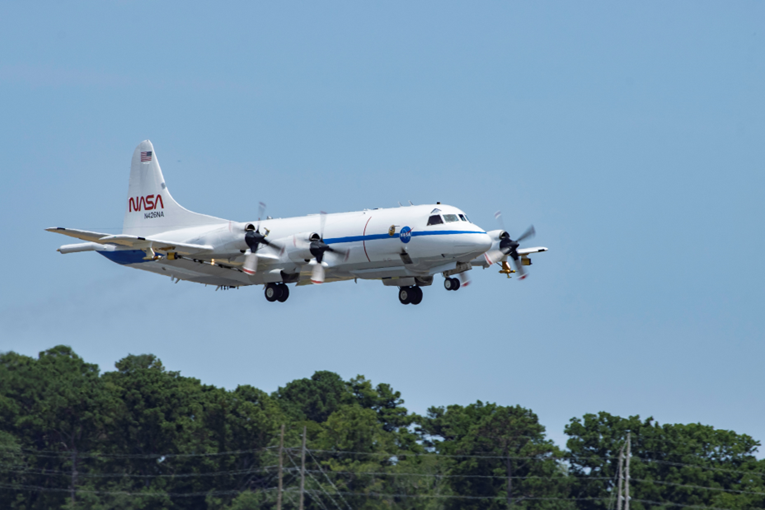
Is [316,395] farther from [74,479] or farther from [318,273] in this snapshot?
[318,273]

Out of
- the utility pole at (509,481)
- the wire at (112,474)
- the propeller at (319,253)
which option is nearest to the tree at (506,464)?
the utility pole at (509,481)

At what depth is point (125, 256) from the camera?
48.6m

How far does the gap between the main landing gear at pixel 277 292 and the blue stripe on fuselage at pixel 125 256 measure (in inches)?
246

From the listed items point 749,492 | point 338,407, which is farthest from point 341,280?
point 338,407

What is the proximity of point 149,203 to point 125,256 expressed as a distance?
12.6 ft

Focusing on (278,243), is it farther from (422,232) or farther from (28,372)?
(28,372)

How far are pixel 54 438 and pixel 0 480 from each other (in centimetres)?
531

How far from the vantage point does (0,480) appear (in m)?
85.2

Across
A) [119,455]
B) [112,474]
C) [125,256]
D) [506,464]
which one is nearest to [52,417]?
[119,455]

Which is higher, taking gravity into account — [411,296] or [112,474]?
[411,296]

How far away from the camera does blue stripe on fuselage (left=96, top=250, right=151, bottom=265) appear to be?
4822 centimetres

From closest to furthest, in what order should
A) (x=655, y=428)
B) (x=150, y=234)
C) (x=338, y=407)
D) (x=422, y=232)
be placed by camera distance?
(x=422, y=232) < (x=150, y=234) < (x=655, y=428) < (x=338, y=407)

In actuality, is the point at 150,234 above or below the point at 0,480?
above

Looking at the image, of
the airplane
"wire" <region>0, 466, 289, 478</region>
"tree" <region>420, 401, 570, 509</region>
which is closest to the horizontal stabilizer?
the airplane
